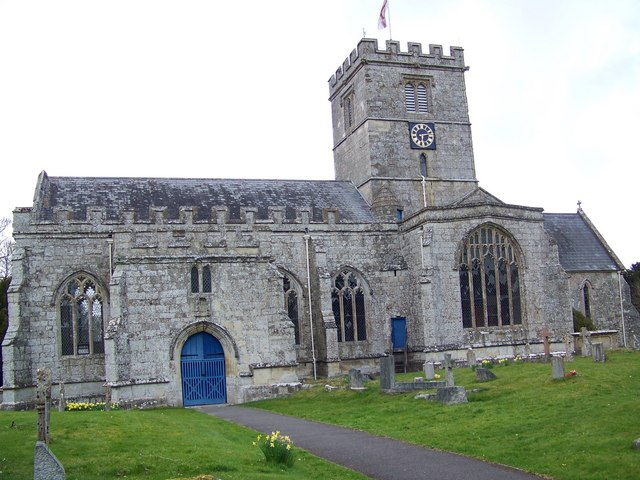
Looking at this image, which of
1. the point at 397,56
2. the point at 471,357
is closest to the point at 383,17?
the point at 397,56

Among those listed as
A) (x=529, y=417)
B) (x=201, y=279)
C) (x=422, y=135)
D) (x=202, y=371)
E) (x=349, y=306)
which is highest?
(x=422, y=135)

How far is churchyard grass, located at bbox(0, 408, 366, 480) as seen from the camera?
12.9 meters

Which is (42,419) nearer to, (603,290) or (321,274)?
(321,274)

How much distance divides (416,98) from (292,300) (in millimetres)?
13932

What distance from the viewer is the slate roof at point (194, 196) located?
3362 cm

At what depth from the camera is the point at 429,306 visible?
31.9 meters

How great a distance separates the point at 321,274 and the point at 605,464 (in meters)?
21.7

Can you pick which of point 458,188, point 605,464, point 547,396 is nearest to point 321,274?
point 458,188

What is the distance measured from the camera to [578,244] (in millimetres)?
41281

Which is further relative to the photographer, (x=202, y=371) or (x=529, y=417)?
(x=202, y=371)

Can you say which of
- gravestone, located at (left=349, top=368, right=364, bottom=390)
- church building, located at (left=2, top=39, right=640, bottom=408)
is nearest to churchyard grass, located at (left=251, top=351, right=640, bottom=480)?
gravestone, located at (left=349, top=368, right=364, bottom=390)

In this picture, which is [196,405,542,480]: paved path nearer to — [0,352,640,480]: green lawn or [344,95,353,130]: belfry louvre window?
[0,352,640,480]: green lawn

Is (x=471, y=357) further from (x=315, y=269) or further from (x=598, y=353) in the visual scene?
(x=315, y=269)

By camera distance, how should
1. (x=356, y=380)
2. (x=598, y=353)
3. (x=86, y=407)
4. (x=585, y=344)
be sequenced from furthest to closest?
1. (x=585, y=344)
2. (x=86, y=407)
3. (x=356, y=380)
4. (x=598, y=353)
